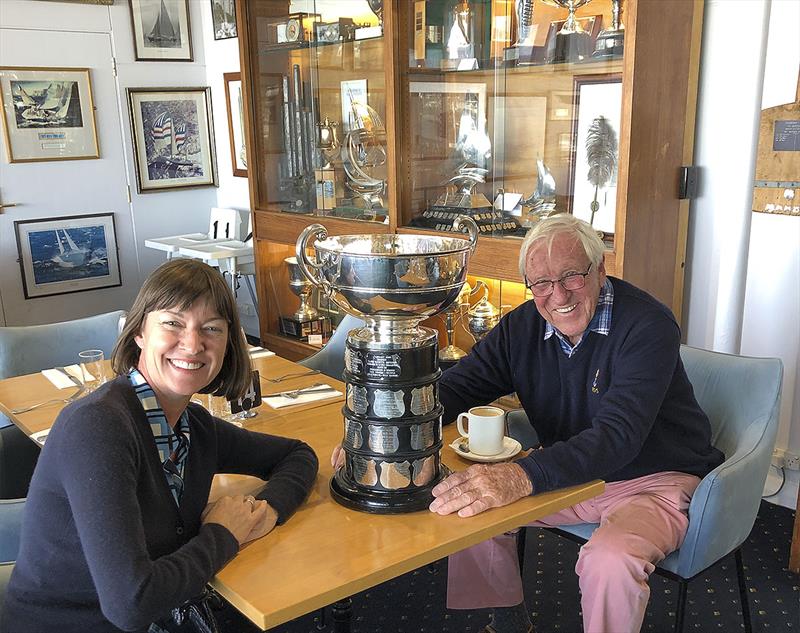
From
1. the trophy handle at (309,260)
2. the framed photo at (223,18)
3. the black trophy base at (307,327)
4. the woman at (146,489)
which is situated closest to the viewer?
the woman at (146,489)

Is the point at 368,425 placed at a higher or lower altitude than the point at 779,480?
higher

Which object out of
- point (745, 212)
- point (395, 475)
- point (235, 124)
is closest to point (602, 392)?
point (395, 475)

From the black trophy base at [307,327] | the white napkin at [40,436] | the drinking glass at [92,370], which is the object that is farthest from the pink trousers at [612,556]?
the black trophy base at [307,327]

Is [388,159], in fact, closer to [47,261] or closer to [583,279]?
[583,279]

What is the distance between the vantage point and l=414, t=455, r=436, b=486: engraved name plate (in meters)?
1.46

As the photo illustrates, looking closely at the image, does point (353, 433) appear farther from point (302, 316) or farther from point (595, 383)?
point (302, 316)

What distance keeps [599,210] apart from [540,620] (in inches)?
55.7

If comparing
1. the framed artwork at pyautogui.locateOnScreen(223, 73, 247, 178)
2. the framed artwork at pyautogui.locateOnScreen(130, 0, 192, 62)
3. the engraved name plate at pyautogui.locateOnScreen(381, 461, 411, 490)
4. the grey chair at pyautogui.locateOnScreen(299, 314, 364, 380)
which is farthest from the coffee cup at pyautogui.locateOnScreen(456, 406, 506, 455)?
the framed artwork at pyautogui.locateOnScreen(130, 0, 192, 62)

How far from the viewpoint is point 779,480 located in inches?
115

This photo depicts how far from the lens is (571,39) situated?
288 cm

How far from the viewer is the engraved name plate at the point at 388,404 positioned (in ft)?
4.62

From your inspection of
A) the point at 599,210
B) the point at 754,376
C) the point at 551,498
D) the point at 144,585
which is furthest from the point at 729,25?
the point at 144,585

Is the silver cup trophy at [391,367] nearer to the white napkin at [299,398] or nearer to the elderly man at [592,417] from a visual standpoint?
the elderly man at [592,417]

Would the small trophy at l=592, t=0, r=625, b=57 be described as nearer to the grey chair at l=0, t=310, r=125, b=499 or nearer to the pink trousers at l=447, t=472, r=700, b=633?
the pink trousers at l=447, t=472, r=700, b=633
